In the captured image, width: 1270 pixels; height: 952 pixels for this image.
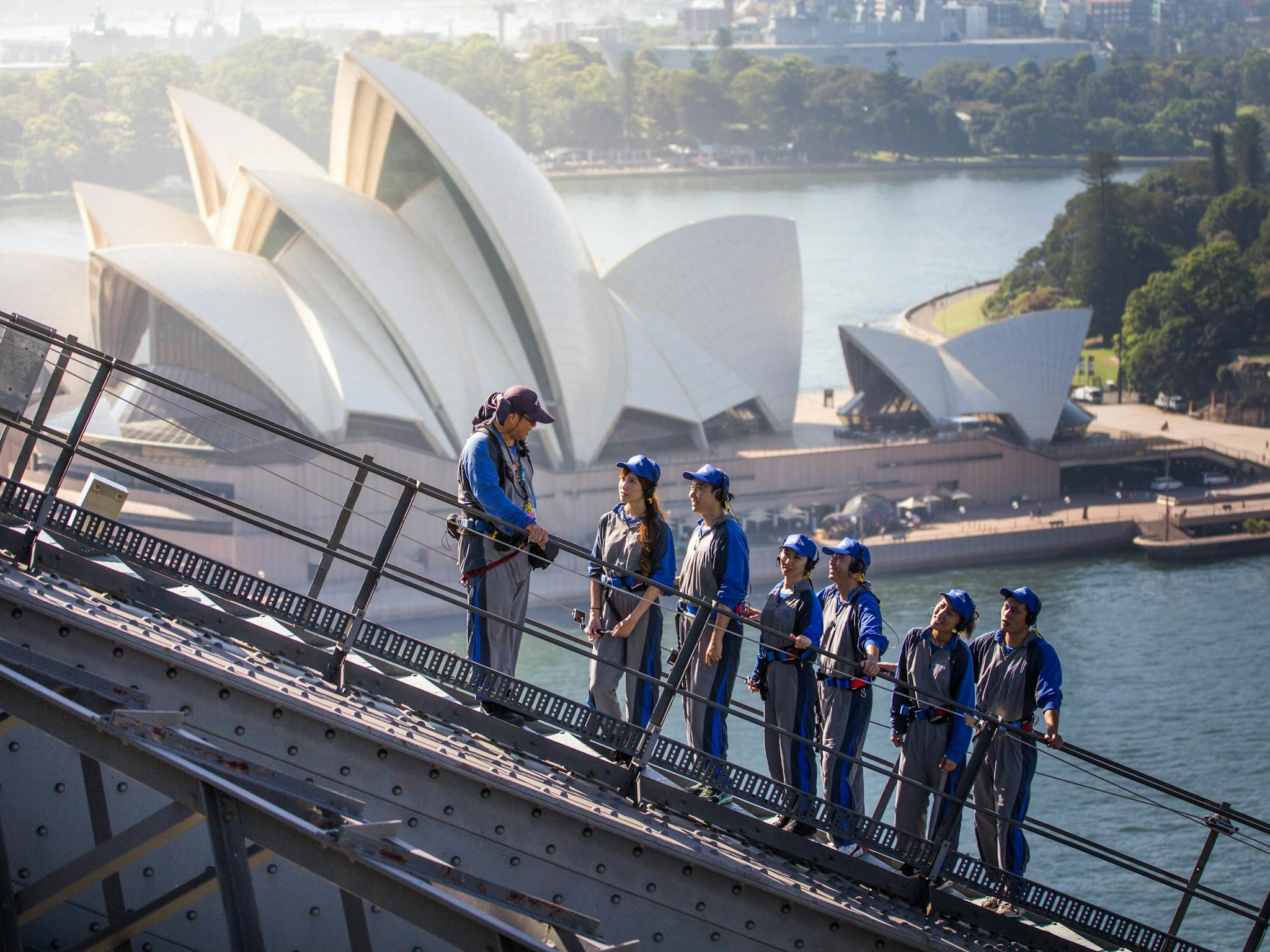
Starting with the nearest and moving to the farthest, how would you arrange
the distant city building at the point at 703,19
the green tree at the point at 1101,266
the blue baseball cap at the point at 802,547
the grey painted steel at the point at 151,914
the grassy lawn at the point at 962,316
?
the grey painted steel at the point at 151,914, the blue baseball cap at the point at 802,547, the green tree at the point at 1101,266, the grassy lawn at the point at 962,316, the distant city building at the point at 703,19

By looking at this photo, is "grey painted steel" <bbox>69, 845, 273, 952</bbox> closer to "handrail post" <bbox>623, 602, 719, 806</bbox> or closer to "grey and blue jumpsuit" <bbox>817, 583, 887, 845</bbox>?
"handrail post" <bbox>623, 602, 719, 806</bbox>

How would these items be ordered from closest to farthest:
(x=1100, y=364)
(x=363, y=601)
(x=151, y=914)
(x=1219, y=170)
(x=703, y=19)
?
1. (x=151, y=914)
2. (x=363, y=601)
3. (x=1100, y=364)
4. (x=1219, y=170)
5. (x=703, y=19)

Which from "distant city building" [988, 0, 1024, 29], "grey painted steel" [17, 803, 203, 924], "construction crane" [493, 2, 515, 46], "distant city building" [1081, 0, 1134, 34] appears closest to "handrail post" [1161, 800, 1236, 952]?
"grey painted steel" [17, 803, 203, 924]

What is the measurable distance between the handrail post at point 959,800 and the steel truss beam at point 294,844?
134 centimetres

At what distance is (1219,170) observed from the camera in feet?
148

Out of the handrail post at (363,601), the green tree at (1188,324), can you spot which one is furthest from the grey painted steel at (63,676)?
the green tree at (1188,324)

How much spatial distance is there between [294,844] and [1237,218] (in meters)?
41.8

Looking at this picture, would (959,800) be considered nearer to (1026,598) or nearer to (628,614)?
(1026,598)

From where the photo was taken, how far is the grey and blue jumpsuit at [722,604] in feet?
14.3

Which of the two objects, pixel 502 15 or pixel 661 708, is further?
pixel 502 15

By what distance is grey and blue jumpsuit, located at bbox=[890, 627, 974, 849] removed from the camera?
4449mm

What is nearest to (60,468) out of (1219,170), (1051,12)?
(1219,170)

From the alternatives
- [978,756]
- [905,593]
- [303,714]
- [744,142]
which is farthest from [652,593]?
[744,142]

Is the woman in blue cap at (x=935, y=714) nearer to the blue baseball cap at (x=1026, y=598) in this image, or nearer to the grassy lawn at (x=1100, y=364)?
the blue baseball cap at (x=1026, y=598)
